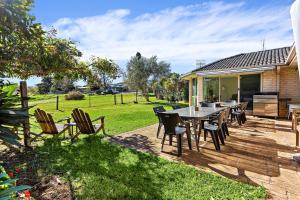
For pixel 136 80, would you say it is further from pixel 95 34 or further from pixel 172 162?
pixel 172 162

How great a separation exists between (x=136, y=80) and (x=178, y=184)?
20727 mm

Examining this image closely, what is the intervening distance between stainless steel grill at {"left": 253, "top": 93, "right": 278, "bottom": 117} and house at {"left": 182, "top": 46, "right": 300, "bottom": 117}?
22.3 inches

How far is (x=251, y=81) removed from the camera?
435 inches

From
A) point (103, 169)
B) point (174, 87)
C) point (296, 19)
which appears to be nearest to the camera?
point (296, 19)

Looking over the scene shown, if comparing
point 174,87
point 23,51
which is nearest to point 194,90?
point 174,87

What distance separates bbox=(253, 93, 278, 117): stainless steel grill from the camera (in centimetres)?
941

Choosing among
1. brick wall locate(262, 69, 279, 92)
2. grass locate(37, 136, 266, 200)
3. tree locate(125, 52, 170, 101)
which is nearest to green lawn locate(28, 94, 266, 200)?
grass locate(37, 136, 266, 200)

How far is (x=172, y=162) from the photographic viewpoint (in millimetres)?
4082

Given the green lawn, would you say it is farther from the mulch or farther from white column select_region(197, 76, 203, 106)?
white column select_region(197, 76, 203, 106)

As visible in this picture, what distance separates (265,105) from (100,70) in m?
8.23

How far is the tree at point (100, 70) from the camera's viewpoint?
745cm

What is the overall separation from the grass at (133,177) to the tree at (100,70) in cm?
366

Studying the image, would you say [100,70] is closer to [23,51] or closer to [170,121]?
[23,51]

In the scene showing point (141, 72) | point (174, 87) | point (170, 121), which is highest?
point (141, 72)
